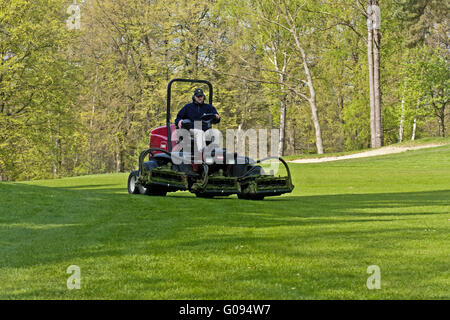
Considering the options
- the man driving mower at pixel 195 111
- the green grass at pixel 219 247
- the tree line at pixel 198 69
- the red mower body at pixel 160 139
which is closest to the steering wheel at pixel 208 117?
the man driving mower at pixel 195 111

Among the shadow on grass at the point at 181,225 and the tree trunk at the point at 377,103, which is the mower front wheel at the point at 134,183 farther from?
the tree trunk at the point at 377,103

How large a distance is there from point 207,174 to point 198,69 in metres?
→ 38.6

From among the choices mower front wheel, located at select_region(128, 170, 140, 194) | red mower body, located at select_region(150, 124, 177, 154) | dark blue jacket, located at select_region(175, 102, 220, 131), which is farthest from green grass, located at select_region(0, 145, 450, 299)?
dark blue jacket, located at select_region(175, 102, 220, 131)

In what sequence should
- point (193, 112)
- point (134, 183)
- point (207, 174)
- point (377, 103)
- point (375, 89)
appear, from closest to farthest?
point (207, 174), point (193, 112), point (134, 183), point (377, 103), point (375, 89)

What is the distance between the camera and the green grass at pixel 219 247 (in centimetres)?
542

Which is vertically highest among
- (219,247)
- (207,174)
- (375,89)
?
(375,89)

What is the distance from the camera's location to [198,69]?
50.9 metres

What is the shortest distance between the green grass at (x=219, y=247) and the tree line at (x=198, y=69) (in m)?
25.7

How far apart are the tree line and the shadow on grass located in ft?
83.4

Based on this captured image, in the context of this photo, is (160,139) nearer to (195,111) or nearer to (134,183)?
(134,183)

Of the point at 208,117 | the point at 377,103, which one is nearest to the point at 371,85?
the point at 377,103

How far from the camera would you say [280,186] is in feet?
47.0

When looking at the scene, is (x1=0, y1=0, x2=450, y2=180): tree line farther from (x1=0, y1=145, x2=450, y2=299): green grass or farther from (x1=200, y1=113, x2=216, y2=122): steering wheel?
(x1=0, y1=145, x2=450, y2=299): green grass

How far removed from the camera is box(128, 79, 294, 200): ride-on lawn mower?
13719mm
